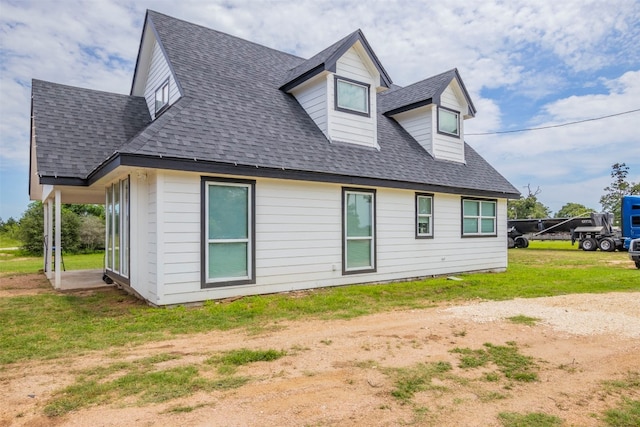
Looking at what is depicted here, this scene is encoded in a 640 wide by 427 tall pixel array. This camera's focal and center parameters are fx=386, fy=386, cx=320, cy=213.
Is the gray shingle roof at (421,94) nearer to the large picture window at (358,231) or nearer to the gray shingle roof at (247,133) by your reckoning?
the gray shingle roof at (247,133)

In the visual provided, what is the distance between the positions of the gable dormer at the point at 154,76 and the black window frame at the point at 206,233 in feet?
8.79

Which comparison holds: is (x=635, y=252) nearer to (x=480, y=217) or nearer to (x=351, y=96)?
(x=480, y=217)

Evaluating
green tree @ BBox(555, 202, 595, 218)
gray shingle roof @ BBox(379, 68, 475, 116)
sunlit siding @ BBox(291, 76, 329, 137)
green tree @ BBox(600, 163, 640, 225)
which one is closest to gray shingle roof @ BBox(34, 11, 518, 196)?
sunlit siding @ BBox(291, 76, 329, 137)

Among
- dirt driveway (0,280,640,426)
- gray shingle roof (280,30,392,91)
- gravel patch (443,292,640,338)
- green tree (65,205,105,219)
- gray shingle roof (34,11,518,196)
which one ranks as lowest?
gravel patch (443,292,640,338)

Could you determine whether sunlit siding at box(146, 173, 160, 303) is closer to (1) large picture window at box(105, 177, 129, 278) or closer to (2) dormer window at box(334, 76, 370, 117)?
(1) large picture window at box(105, 177, 129, 278)

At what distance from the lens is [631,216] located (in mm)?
20000

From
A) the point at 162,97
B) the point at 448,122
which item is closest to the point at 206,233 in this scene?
the point at 162,97

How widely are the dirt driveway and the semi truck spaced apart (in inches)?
688

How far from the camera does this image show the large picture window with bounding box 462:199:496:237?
1248cm

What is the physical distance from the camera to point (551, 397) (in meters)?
3.39

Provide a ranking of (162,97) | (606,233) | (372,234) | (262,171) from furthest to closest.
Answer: (606,233), (162,97), (372,234), (262,171)

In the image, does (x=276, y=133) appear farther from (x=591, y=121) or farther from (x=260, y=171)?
(x=591, y=121)

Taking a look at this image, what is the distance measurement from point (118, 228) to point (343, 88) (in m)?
6.71

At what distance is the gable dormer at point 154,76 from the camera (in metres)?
9.52
